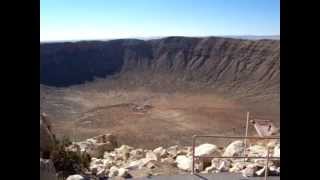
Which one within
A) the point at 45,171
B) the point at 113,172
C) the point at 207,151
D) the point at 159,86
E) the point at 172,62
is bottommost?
the point at 113,172

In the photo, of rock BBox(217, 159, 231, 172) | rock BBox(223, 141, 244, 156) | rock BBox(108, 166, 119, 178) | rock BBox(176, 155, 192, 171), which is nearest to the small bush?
rock BBox(108, 166, 119, 178)

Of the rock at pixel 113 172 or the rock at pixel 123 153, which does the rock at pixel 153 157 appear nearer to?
the rock at pixel 123 153

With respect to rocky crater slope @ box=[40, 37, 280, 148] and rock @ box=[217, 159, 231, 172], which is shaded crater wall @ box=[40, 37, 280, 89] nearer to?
rocky crater slope @ box=[40, 37, 280, 148]

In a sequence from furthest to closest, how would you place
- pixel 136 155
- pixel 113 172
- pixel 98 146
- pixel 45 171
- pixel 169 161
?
pixel 98 146
pixel 136 155
pixel 169 161
pixel 113 172
pixel 45 171

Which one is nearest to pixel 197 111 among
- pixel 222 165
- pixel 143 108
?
pixel 143 108

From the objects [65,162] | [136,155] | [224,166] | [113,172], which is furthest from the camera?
[136,155]

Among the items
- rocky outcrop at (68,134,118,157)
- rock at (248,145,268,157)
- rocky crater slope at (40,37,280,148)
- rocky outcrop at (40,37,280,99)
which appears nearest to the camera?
rock at (248,145,268,157)

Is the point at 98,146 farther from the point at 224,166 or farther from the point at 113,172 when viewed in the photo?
the point at 224,166

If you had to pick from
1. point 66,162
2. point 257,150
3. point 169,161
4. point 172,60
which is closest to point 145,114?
point 172,60

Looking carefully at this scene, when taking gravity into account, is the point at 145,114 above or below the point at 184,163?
above

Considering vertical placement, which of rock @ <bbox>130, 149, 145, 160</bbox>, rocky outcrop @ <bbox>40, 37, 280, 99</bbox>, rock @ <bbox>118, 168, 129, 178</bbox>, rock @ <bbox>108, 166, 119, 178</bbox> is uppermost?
rocky outcrop @ <bbox>40, 37, 280, 99</bbox>
